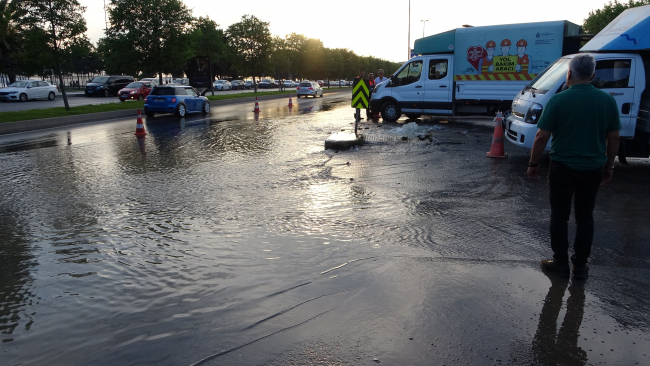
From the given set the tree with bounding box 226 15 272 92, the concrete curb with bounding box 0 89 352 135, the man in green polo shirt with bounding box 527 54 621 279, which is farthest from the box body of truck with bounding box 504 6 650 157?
the tree with bounding box 226 15 272 92

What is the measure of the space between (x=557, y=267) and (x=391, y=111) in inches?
551

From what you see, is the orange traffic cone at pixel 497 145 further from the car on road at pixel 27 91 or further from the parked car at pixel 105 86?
the parked car at pixel 105 86

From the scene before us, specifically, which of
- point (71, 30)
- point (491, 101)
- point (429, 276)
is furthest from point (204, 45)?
point (429, 276)

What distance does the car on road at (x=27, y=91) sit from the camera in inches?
1244

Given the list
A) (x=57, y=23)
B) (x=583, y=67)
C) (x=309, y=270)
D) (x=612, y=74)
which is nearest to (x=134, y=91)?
(x=57, y=23)

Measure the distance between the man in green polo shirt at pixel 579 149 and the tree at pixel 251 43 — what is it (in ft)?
143

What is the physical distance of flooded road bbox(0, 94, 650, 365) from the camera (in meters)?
3.08

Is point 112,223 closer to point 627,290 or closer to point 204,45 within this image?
point 627,290

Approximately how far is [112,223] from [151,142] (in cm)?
775

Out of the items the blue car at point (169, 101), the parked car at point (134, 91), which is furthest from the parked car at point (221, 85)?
the blue car at point (169, 101)

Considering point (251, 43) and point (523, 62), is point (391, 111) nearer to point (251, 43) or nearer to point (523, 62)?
point (523, 62)

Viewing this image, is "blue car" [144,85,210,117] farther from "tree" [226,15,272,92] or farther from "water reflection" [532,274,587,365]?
"tree" [226,15,272,92]

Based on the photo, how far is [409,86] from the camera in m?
17.2

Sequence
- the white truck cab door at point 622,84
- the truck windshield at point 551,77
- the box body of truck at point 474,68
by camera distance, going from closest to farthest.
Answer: the white truck cab door at point 622,84
the truck windshield at point 551,77
the box body of truck at point 474,68
